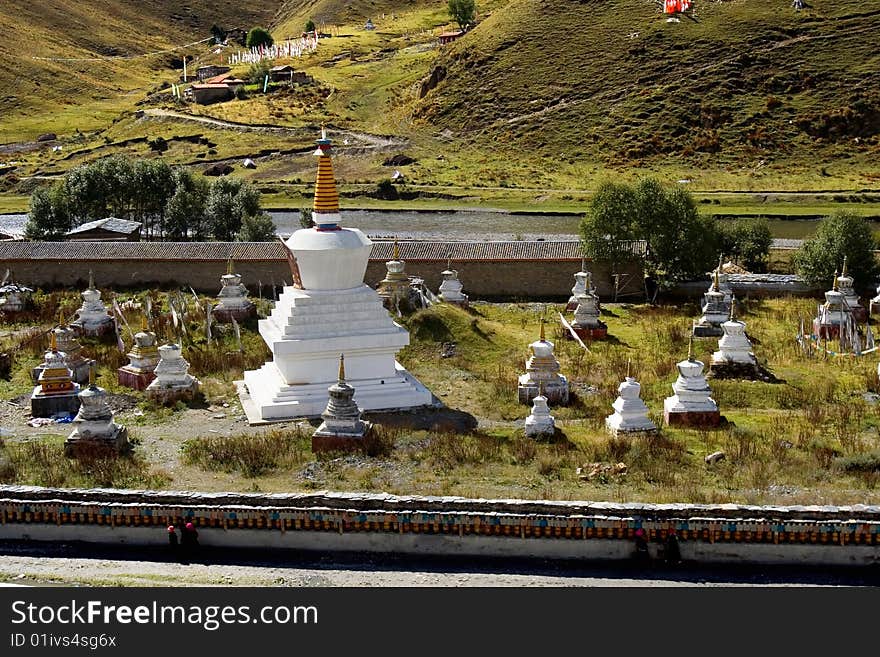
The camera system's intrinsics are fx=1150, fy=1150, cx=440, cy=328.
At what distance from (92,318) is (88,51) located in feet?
404

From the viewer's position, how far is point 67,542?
1739 centimetres

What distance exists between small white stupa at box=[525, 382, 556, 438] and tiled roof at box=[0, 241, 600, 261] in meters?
17.9

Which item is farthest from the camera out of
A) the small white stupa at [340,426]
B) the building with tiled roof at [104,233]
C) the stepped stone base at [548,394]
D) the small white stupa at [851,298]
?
the building with tiled roof at [104,233]

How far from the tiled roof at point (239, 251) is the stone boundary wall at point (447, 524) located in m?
23.6

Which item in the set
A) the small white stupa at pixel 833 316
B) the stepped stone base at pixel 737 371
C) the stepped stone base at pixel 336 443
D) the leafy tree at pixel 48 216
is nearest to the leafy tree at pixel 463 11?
the leafy tree at pixel 48 216

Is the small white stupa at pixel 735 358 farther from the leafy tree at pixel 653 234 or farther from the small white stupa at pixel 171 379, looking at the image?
the small white stupa at pixel 171 379

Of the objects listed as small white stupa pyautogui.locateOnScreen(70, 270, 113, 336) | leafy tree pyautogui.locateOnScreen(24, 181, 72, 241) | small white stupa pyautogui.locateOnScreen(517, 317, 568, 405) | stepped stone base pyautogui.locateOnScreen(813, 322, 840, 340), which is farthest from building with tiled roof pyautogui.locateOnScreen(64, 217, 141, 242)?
stepped stone base pyautogui.locateOnScreen(813, 322, 840, 340)

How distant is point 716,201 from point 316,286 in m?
44.9

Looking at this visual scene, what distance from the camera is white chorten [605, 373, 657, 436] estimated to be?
23.0m

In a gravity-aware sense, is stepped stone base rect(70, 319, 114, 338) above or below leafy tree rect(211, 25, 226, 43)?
below

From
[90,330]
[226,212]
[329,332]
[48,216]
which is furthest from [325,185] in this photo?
[48,216]

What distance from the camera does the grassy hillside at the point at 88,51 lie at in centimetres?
11200

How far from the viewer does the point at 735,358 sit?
92.5 feet

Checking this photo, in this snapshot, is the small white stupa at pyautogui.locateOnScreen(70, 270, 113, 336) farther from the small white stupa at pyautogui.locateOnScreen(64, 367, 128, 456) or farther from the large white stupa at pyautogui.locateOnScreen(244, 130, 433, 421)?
the small white stupa at pyautogui.locateOnScreen(64, 367, 128, 456)
